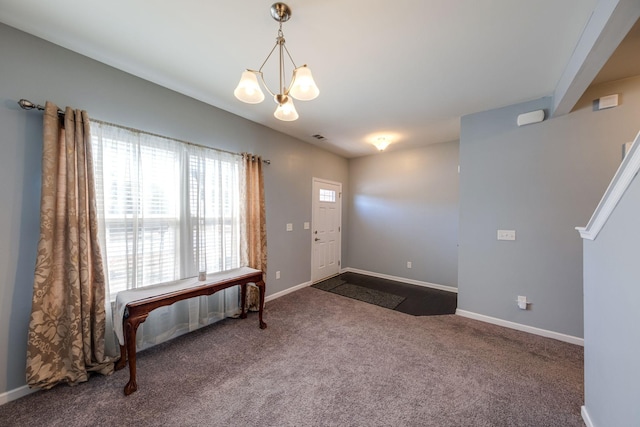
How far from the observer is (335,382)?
186 centimetres

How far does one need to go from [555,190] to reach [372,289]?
283 cm

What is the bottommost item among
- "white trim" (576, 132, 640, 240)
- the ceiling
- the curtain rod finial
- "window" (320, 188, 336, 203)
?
"white trim" (576, 132, 640, 240)

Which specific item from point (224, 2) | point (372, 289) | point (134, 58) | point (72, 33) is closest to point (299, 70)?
point (224, 2)

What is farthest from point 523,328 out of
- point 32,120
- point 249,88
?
point 32,120

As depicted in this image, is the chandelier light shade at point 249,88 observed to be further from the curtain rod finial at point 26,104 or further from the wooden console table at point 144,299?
the wooden console table at point 144,299

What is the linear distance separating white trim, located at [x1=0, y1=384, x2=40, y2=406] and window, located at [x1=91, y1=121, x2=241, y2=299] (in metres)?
0.79

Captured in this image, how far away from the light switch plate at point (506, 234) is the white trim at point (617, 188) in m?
1.29

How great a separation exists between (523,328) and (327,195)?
3.53 m

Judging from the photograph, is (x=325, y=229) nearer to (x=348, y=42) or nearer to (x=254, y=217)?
(x=254, y=217)

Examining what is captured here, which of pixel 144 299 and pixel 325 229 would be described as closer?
pixel 144 299

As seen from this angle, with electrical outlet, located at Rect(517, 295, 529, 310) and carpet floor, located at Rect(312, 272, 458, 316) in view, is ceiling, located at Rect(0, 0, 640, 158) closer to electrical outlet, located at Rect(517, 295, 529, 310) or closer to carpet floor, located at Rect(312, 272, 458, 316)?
electrical outlet, located at Rect(517, 295, 529, 310)

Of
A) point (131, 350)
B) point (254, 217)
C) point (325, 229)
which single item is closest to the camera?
point (131, 350)

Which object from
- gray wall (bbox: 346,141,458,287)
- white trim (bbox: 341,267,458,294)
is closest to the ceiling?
gray wall (bbox: 346,141,458,287)

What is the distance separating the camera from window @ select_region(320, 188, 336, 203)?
463 cm
